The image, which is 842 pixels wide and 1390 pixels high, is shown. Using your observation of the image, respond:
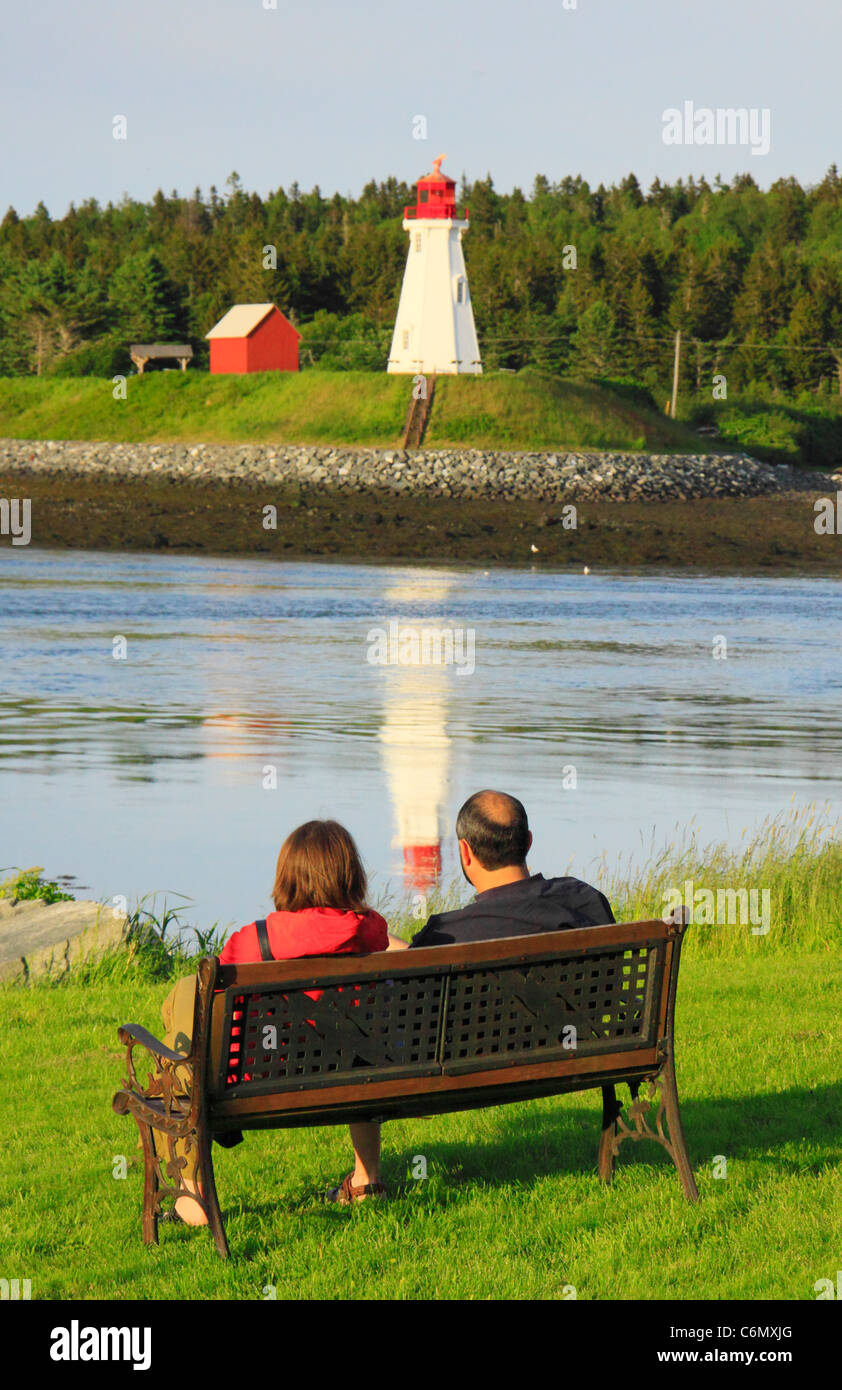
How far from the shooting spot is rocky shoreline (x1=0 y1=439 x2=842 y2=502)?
65.7m

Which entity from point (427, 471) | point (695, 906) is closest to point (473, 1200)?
point (695, 906)

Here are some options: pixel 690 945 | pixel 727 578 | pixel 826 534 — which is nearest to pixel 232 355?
pixel 826 534

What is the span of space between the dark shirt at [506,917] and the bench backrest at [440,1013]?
0.17 m

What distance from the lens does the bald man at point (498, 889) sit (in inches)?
206

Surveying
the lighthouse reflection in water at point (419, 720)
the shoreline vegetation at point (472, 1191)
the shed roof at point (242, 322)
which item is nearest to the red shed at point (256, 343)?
the shed roof at point (242, 322)

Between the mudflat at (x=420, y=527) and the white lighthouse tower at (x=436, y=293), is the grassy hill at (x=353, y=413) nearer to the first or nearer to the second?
the white lighthouse tower at (x=436, y=293)

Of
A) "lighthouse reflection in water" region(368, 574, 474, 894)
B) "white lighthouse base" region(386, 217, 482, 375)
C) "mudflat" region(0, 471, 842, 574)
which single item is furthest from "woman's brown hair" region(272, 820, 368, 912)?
"white lighthouse base" region(386, 217, 482, 375)

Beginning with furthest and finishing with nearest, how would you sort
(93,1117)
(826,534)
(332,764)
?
(826,534)
(332,764)
(93,1117)

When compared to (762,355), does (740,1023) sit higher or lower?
lower

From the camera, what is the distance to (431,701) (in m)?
21.5

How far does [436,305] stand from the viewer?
255 ft

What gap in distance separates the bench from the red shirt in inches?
7.2
